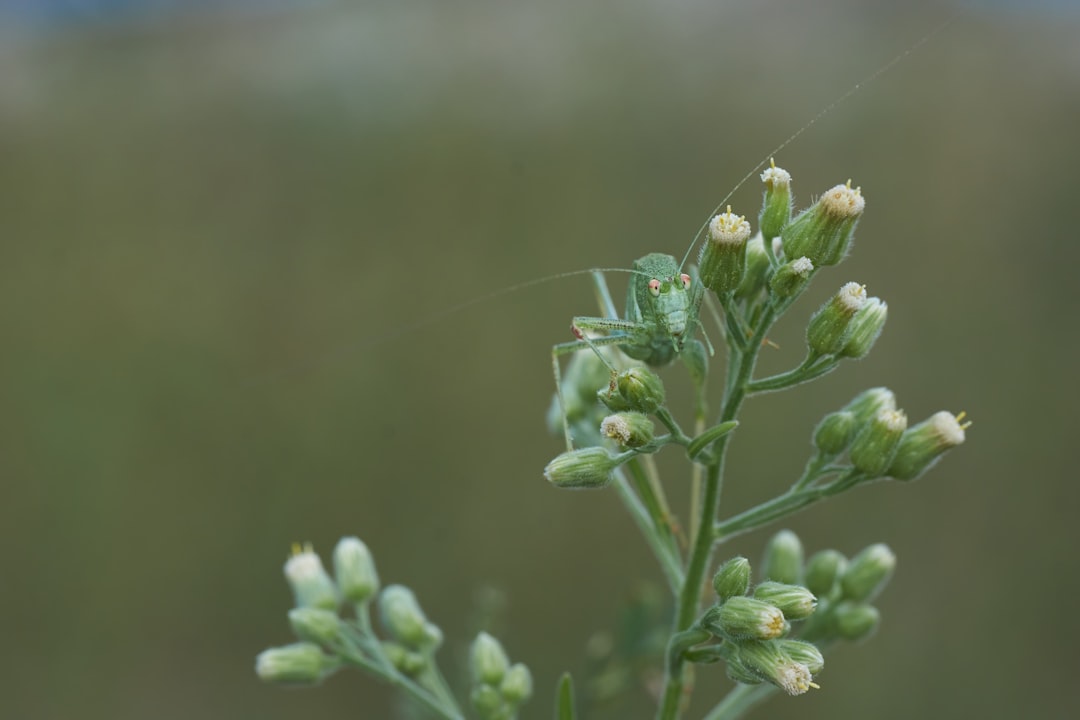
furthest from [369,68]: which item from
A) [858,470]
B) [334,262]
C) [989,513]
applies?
[858,470]

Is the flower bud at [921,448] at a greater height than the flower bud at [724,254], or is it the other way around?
the flower bud at [724,254]

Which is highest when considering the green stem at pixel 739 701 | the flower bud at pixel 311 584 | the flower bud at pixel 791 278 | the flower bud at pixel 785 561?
the flower bud at pixel 791 278

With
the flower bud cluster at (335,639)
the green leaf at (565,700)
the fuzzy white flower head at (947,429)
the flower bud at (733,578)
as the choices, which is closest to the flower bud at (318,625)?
the flower bud cluster at (335,639)

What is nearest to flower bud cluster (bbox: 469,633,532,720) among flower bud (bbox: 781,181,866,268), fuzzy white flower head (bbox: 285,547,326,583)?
fuzzy white flower head (bbox: 285,547,326,583)

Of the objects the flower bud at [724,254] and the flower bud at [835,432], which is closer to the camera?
the flower bud at [724,254]

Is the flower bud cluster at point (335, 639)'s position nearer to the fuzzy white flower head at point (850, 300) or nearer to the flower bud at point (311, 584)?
the flower bud at point (311, 584)

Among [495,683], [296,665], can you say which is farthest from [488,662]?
[296,665]
